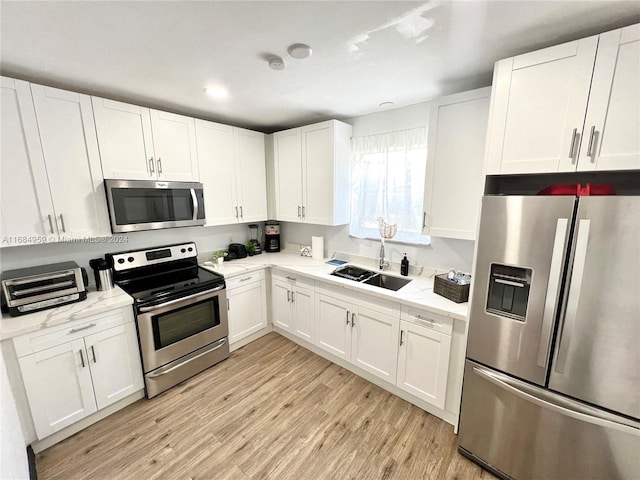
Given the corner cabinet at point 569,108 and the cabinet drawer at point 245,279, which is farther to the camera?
the cabinet drawer at point 245,279

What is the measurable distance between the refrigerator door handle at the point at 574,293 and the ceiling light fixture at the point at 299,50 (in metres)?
1.59

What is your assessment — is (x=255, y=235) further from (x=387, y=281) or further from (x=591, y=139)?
(x=591, y=139)

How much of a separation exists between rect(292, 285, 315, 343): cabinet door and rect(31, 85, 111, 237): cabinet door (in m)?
1.76

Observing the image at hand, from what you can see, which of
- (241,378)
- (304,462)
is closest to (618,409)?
(304,462)

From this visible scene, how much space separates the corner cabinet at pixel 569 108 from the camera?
1.12m

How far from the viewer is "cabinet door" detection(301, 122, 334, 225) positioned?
2.60 meters

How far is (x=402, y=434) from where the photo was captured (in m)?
1.85

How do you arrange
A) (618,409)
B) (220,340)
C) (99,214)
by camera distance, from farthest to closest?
(220,340) < (99,214) < (618,409)

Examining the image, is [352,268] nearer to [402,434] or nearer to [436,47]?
[402,434]

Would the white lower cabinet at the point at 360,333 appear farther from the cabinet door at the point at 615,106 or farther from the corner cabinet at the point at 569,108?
the cabinet door at the point at 615,106

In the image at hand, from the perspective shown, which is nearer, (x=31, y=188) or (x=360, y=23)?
(x=360, y=23)

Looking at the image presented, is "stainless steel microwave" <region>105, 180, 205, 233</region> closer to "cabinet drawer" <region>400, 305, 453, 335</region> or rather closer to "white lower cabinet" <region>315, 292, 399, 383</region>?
"white lower cabinet" <region>315, 292, 399, 383</region>

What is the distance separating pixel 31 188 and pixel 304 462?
256 cm

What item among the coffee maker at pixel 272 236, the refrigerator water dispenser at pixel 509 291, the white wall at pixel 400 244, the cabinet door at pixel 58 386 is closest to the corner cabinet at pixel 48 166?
the cabinet door at pixel 58 386
